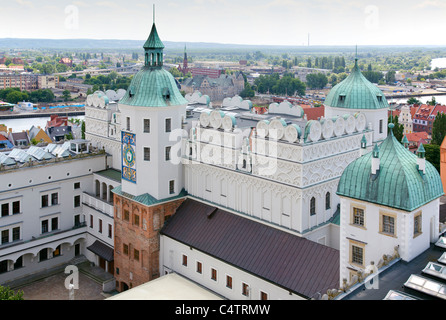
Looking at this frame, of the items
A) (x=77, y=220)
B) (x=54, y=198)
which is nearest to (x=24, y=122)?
(x=77, y=220)

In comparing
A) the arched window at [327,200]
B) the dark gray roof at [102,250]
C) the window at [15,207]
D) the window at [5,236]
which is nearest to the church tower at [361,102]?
the arched window at [327,200]

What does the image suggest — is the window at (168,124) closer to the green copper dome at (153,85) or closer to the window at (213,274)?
the green copper dome at (153,85)

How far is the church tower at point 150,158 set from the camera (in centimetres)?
3775

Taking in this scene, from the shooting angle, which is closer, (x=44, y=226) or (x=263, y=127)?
(x=263, y=127)

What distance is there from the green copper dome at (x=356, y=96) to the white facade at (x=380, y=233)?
15088 millimetres

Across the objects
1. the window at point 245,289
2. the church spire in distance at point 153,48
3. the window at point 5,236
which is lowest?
the window at point 245,289

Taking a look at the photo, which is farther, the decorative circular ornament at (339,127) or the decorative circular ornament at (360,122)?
the decorative circular ornament at (360,122)

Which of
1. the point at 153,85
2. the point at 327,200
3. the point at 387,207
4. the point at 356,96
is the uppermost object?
the point at 153,85

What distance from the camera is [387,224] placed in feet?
77.4

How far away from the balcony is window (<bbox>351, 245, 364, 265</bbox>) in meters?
24.9

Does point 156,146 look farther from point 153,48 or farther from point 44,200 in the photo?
point 44,200

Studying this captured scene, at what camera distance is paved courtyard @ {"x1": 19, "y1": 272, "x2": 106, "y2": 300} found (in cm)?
4041

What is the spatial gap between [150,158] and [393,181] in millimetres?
20087

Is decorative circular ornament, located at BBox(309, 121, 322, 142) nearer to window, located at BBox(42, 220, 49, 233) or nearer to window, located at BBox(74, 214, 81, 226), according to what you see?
window, located at BBox(74, 214, 81, 226)
